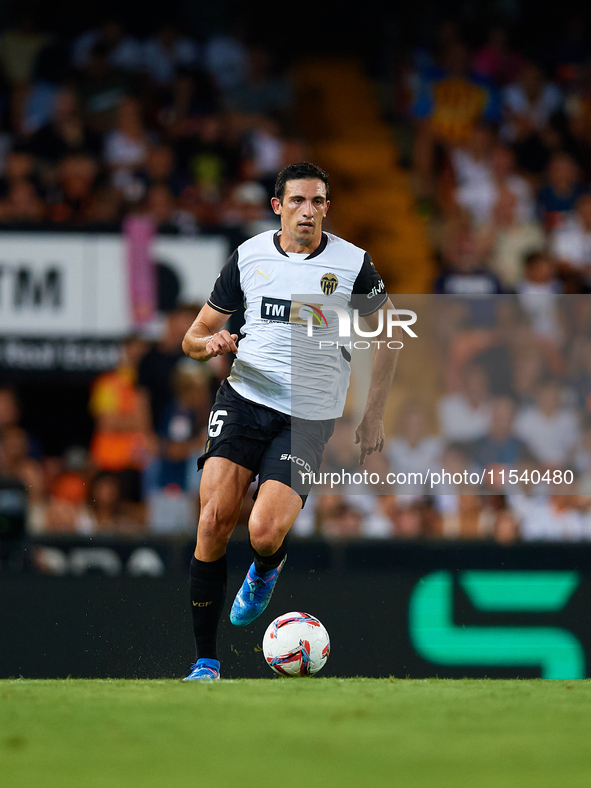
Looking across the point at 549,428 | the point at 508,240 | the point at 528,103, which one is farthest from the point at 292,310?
the point at 528,103

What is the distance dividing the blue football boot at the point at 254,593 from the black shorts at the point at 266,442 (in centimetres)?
46

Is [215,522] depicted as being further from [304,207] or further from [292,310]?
[304,207]

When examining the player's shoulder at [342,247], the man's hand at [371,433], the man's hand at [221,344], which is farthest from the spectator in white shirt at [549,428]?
the man's hand at [221,344]

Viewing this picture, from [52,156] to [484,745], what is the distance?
8231mm

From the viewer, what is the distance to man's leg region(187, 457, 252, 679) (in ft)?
17.7

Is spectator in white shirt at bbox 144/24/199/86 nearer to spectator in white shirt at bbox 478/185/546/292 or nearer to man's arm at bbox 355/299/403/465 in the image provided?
spectator in white shirt at bbox 478/185/546/292

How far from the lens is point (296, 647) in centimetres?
554

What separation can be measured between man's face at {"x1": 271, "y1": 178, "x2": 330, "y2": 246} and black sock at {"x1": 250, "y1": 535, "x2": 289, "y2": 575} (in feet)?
4.97

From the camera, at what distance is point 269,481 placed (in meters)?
5.38

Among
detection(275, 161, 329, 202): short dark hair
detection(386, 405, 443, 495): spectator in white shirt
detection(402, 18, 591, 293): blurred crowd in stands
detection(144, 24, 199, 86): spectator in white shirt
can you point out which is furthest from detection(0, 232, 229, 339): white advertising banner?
detection(275, 161, 329, 202): short dark hair

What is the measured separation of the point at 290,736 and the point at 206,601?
1.96 metres

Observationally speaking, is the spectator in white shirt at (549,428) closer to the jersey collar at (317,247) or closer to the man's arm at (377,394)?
the man's arm at (377,394)

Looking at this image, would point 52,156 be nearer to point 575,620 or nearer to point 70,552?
point 70,552

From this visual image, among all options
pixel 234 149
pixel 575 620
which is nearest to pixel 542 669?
pixel 575 620
